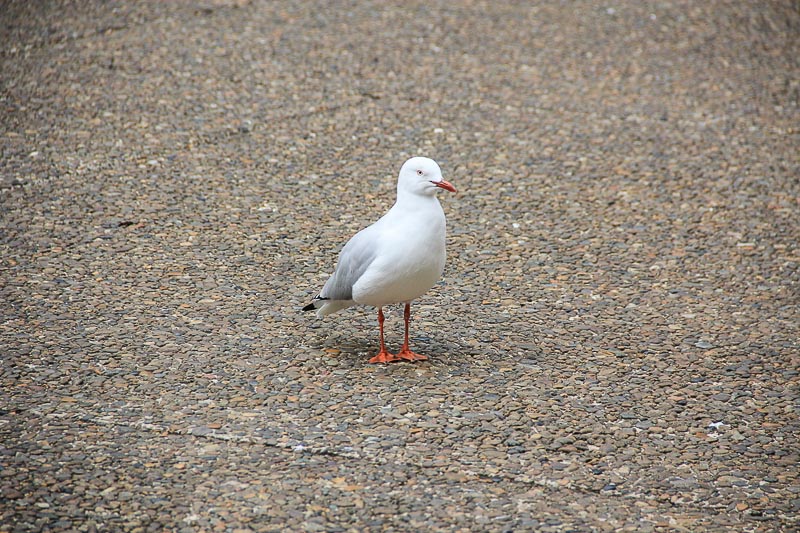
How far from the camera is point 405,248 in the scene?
4863 millimetres

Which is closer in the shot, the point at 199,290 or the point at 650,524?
the point at 650,524

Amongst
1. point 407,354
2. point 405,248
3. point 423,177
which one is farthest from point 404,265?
point 407,354

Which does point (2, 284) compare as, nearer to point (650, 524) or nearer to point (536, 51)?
point (650, 524)

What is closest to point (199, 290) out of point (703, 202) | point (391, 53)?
point (703, 202)

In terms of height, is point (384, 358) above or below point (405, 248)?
below

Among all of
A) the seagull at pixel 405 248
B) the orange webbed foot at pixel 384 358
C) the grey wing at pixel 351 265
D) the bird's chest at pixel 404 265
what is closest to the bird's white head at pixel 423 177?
the seagull at pixel 405 248

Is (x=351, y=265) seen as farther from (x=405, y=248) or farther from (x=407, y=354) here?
(x=407, y=354)

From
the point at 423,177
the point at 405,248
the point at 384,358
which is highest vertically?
the point at 423,177

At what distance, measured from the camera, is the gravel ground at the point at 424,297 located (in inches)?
166

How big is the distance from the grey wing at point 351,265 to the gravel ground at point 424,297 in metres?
0.37

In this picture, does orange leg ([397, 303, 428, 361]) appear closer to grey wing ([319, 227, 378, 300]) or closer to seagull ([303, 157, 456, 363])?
Answer: seagull ([303, 157, 456, 363])

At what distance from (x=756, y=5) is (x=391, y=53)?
443 cm

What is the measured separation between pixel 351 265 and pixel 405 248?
1.10 ft

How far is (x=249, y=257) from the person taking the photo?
6.30m
